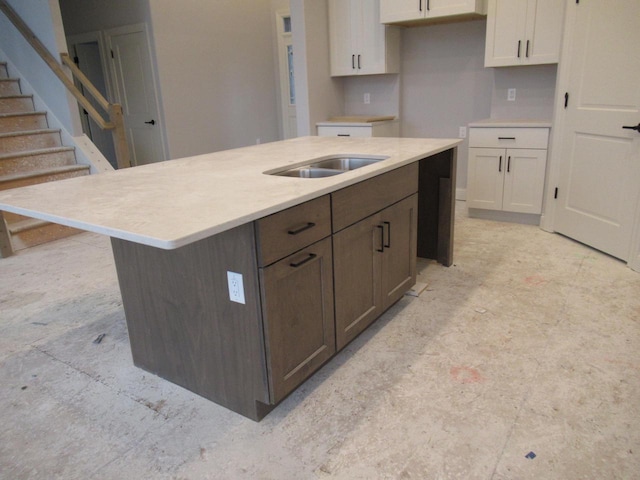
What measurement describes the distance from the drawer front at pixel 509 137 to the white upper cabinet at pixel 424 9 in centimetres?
104

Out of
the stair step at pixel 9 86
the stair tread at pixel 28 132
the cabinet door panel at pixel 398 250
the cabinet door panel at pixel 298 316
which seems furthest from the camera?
the stair step at pixel 9 86

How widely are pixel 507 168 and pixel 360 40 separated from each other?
203cm

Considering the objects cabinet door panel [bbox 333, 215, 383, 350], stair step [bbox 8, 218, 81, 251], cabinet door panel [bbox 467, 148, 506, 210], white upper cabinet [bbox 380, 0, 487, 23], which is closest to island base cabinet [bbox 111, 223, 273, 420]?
cabinet door panel [bbox 333, 215, 383, 350]

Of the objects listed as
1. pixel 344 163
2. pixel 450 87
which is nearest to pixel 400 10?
pixel 450 87

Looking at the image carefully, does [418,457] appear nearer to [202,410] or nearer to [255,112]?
[202,410]

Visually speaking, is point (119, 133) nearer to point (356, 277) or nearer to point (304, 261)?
point (356, 277)

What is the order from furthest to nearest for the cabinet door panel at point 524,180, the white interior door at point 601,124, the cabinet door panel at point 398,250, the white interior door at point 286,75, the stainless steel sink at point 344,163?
the white interior door at point 286,75 < the cabinet door panel at point 524,180 < the white interior door at point 601,124 < the stainless steel sink at point 344,163 < the cabinet door panel at point 398,250

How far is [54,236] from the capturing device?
14.4 ft

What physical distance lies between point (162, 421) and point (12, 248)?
3004 mm

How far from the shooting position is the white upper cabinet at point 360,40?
15.7ft

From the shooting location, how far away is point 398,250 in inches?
102

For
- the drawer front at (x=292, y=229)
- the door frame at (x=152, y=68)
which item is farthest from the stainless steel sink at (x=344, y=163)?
the door frame at (x=152, y=68)

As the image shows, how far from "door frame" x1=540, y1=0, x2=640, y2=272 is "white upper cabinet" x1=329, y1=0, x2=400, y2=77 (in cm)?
172

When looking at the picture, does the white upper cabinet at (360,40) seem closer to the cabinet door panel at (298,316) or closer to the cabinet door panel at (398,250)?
the cabinet door panel at (398,250)
